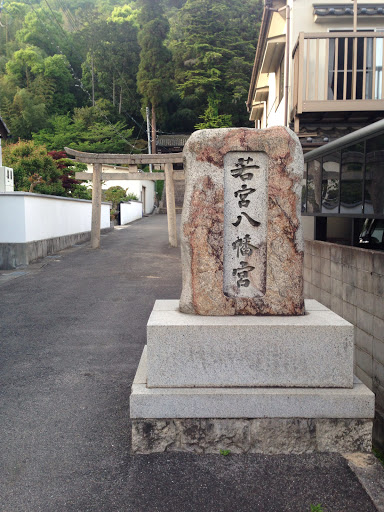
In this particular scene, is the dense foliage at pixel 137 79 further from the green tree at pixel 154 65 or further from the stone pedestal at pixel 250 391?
the stone pedestal at pixel 250 391

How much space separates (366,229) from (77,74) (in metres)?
51.9

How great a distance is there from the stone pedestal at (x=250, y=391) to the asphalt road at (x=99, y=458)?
0.47ft

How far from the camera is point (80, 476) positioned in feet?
9.93

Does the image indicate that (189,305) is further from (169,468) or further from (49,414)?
(49,414)

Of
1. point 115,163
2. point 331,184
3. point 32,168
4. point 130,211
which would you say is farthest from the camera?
point 130,211

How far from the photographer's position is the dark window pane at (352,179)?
17.2 feet

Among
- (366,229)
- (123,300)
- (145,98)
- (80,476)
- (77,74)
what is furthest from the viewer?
(77,74)

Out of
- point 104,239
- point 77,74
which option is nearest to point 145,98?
point 77,74

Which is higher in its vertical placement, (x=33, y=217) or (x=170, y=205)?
(x=170, y=205)

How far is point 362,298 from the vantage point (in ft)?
15.5

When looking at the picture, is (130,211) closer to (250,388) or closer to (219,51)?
(219,51)

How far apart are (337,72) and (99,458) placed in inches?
326

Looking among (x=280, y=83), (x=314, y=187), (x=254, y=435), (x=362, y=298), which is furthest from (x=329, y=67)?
(x=254, y=435)

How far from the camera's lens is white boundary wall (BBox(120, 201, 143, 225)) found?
26.9 m
